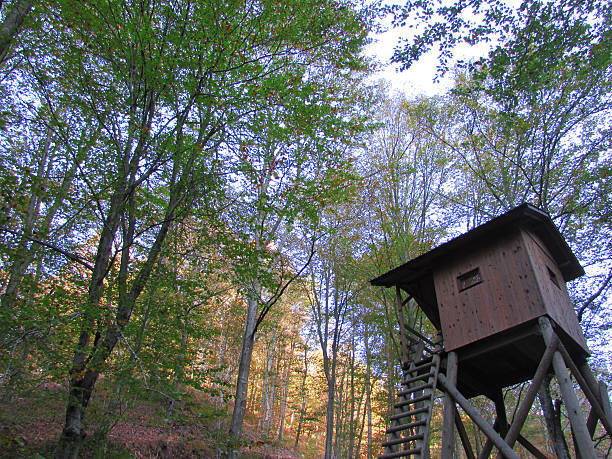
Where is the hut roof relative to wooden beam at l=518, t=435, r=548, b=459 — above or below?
above

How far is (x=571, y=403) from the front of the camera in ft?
19.8

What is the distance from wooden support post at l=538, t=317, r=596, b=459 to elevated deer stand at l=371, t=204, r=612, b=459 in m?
0.02

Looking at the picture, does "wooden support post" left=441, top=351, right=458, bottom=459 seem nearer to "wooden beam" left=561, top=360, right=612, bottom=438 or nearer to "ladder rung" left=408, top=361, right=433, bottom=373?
"ladder rung" left=408, top=361, right=433, bottom=373

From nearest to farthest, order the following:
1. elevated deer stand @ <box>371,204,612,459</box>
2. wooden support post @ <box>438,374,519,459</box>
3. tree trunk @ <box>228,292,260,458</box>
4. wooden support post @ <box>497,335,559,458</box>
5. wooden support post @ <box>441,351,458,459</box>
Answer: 1. wooden support post @ <box>438,374,519,459</box>
2. wooden support post @ <box>497,335,559,458</box>
3. elevated deer stand @ <box>371,204,612,459</box>
4. wooden support post @ <box>441,351,458,459</box>
5. tree trunk @ <box>228,292,260,458</box>

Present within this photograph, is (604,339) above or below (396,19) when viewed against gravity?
below

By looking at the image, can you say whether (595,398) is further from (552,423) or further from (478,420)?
(478,420)

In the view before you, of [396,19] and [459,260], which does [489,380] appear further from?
[396,19]

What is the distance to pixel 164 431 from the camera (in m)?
13.8

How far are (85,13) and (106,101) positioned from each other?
147 centimetres

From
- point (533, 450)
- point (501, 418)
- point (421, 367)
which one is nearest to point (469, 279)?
point (421, 367)

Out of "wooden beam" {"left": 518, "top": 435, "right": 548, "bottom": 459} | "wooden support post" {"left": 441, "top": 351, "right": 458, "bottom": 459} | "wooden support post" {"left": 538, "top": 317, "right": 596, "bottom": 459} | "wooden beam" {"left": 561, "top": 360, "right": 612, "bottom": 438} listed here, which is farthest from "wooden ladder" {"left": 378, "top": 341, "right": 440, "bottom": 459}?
"wooden beam" {"left": 561, "top": 360, "right": 612, "bottom": 438}

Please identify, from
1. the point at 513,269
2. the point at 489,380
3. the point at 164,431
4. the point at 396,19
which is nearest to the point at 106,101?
the point at 396,19

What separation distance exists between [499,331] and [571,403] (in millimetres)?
1530

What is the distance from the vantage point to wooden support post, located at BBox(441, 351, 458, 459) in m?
6.82
